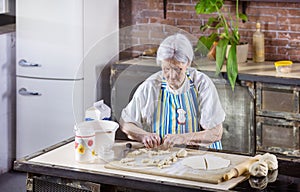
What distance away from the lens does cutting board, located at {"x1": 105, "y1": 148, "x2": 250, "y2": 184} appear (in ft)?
8.61

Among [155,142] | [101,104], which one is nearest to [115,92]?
[101,104]

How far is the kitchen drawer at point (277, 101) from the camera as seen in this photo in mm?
4430

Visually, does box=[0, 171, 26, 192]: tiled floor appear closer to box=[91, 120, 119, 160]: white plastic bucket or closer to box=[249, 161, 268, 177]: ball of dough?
box=[91, 120, 119, 160]: white plastic bucket

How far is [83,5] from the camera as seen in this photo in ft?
16.2

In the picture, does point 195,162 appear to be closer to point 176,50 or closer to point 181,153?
point 181,153

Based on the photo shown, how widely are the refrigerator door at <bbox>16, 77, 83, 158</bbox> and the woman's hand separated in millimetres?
2288

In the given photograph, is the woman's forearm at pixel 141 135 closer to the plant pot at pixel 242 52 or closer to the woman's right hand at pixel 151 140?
the woman's right hand at pixel 151 140

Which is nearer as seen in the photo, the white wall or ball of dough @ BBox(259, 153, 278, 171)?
ball of dough @ BBox(259, 153, 278, 171)

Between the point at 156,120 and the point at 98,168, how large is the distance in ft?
1.04

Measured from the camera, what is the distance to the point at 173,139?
2822mm

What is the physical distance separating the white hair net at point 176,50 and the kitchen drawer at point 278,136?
1796 mm

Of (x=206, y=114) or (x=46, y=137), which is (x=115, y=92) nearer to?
(x=206, y=114)

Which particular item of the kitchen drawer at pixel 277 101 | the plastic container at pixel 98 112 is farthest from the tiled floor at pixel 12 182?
the plastic container at pixel 98 112

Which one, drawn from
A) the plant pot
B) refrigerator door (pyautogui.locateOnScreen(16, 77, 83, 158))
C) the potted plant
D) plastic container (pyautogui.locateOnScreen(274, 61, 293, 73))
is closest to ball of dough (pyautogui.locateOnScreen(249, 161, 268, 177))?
the potted plant
